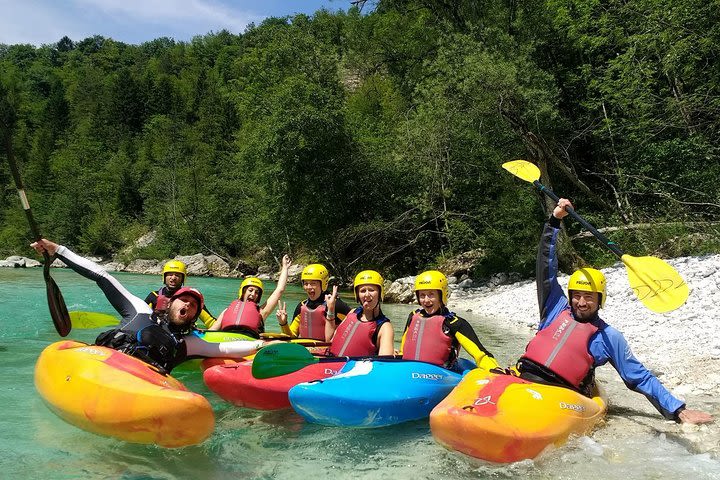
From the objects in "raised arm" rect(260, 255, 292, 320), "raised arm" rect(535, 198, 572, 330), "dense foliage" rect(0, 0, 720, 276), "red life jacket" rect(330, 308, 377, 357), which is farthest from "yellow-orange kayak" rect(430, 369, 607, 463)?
"dense foliage" rect(0, 0, 720, 276)

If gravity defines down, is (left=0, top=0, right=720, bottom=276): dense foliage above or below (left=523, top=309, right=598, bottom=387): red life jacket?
above

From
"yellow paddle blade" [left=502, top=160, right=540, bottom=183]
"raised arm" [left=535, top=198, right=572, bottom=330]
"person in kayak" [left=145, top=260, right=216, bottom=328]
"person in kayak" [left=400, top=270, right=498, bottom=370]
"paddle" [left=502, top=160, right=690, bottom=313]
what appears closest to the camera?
"paddle" [left=502, top=160, right=690, bottom=313]

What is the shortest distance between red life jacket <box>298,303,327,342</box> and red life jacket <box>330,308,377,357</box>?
3.28ft

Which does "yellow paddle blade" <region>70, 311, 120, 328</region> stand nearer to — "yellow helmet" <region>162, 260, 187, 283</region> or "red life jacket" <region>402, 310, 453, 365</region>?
"yellow helmet" <region>162, 260, 187, 283</region>

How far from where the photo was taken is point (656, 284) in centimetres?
406

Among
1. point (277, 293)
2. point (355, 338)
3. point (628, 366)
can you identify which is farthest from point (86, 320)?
point (628, 366)

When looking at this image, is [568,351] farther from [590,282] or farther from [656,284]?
[656,284]

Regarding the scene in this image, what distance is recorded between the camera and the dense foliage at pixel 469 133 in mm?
10734

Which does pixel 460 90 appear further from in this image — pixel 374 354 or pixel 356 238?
pixel 374 354

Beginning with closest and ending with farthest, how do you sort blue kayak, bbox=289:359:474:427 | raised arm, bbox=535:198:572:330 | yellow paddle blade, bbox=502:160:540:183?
blue kayak, bbox=289:359:474:427, raised arm, bbox=535:198:572:330, yellow paddle blade, bbox=502:160:540:183

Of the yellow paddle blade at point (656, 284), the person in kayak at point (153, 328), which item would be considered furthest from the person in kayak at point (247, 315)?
the yellow paddle blade at point (656, 284)

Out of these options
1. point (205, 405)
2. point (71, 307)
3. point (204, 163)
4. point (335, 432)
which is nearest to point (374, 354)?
point (335, 432)

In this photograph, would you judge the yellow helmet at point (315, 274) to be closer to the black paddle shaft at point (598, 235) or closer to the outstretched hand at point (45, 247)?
the outstretched hand at point (45, 247)

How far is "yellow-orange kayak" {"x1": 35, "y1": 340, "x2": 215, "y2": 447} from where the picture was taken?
285 cm
